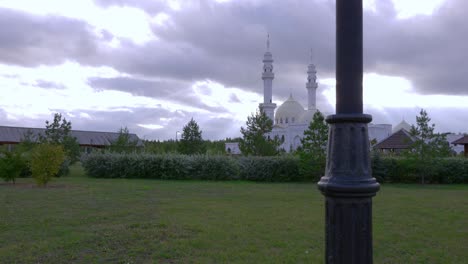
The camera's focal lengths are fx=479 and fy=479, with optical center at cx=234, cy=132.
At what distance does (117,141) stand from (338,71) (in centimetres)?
4179

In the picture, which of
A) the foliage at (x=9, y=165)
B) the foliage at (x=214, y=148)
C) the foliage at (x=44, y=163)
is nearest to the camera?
the foliage at (x=44, y=163)

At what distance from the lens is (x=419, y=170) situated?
94.1 feet

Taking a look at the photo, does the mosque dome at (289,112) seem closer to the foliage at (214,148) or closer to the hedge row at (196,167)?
the foliage at (214,148)

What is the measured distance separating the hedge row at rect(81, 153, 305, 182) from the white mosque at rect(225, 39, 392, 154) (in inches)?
1283

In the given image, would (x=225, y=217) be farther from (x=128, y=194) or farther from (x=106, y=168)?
(x=106, y=168)

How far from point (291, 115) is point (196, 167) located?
53202 mm

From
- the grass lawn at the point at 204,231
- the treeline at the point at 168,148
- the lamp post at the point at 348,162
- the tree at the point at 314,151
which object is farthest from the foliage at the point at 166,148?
the lamp post at the point at 348,162

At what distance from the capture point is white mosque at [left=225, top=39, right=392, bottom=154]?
2781 inches

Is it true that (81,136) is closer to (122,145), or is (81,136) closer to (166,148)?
(166,148)

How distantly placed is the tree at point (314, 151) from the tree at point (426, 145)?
5.17 metres

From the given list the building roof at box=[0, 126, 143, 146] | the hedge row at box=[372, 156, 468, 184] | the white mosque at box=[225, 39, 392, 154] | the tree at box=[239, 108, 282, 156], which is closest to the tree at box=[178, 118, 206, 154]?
the tree at box=[239, 108, 282, 156]

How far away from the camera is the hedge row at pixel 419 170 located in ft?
93.0

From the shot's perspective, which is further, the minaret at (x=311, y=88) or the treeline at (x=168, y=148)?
the minaret at (x=311, y=88)

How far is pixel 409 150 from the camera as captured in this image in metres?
29.1
